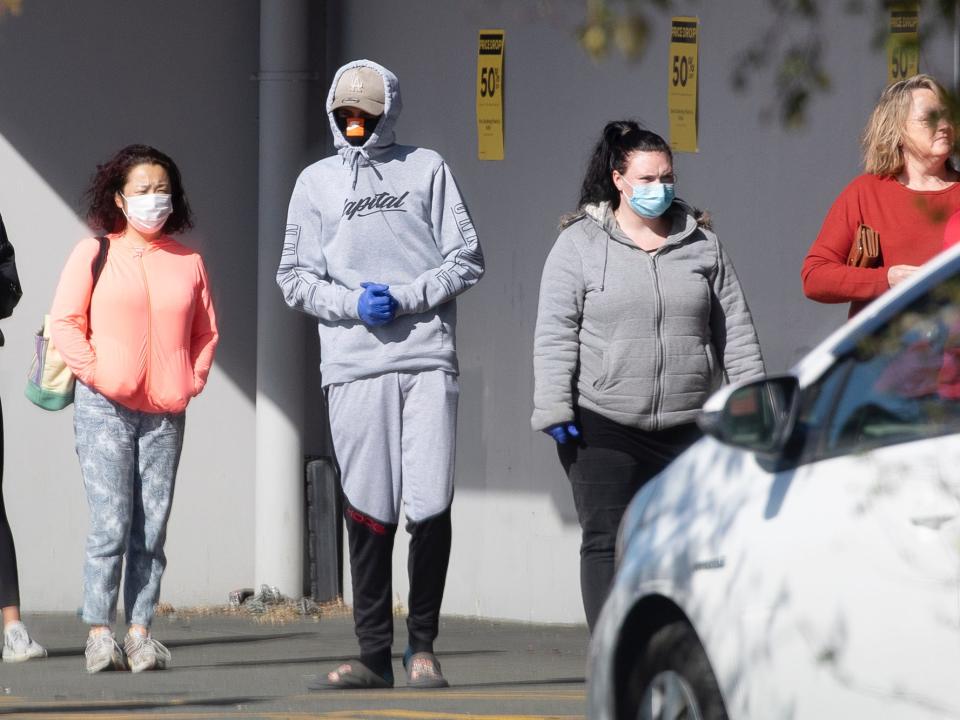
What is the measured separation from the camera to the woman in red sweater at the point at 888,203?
630 centimetres

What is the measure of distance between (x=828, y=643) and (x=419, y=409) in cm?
314

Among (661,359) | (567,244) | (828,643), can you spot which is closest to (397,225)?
(567,244)

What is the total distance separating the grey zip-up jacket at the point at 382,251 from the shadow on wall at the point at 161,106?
3466 mm

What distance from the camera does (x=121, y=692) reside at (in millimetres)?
7035

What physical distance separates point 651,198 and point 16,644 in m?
3.32

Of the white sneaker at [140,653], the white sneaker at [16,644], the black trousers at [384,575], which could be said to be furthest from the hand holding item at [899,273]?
the white sneaker at [16,644]

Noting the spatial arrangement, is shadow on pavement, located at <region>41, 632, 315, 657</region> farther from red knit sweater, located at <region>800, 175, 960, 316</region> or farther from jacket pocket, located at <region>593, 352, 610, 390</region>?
red knit sweater, located at <region>800, 175, 960, 316</region>

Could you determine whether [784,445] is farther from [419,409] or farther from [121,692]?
[121,692]

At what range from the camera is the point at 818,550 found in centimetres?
381

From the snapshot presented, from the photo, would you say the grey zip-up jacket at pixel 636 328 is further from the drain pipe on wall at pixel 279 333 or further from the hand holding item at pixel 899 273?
the drain pipe on wall at pixel 279 333

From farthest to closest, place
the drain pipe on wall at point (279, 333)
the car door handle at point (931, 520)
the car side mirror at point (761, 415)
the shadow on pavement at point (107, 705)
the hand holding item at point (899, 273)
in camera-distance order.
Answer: the drain pipe on wall at point (279, 333) < the shadow on pavement at point (107, 705) < the hand holding item at point (899, 273) < the car side mirror at point (761, 415) < the car door handle at point (931, 520)

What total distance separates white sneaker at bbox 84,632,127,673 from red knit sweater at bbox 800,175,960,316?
310 cm

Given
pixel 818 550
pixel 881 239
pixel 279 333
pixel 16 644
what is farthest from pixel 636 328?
pixel 279 333

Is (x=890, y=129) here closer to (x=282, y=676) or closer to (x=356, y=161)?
(x=356, y=161)
